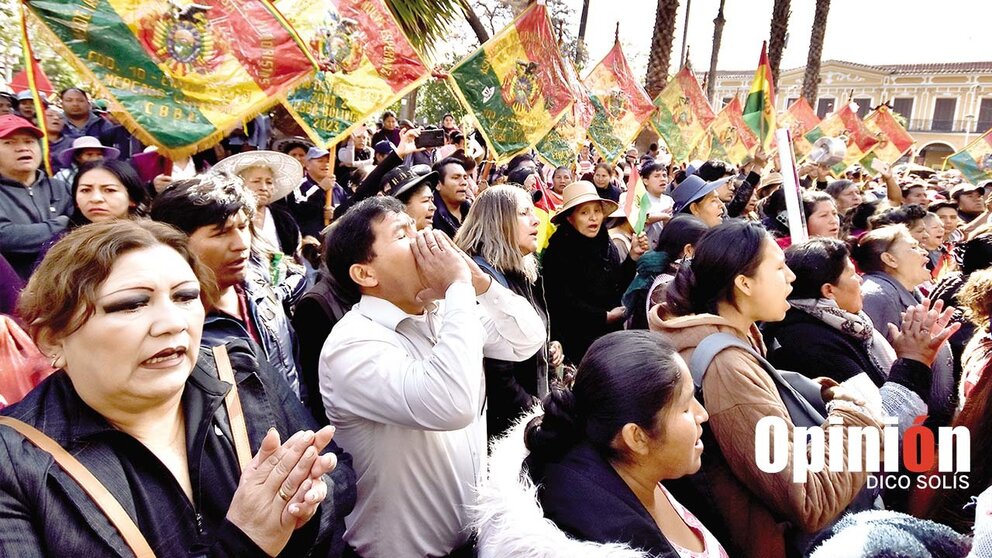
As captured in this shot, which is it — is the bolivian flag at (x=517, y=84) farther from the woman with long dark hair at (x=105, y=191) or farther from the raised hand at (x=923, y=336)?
the raised hand at (x=923, y=336)

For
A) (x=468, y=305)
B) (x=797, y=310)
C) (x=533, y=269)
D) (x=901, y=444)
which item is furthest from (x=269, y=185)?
(x=901, y=444)

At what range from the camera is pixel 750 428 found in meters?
1.92

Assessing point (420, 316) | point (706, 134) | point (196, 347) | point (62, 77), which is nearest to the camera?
point (196, 347)

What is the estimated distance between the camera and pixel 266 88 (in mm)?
3754

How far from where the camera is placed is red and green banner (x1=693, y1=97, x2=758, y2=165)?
9719 millimetres

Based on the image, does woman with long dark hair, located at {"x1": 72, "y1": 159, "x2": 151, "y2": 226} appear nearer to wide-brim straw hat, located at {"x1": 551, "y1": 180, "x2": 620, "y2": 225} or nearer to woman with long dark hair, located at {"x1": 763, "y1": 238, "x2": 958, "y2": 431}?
wide-brim straw hat, located at {"x1": 551, "y1": 180, "x2": 620, "y2": 225}

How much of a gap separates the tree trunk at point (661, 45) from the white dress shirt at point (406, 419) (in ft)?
40.5

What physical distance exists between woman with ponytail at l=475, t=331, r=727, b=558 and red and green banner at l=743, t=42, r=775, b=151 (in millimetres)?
7099

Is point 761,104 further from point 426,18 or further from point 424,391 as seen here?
point 424,391

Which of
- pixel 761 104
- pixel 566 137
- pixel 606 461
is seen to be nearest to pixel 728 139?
pixel 761 104

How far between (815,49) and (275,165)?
1657cm

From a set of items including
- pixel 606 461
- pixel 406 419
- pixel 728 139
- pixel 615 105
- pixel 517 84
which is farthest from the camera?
pixel 728 139

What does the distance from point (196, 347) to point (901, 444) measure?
7.97 ft

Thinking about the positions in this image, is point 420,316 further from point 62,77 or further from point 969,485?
point 62,77
